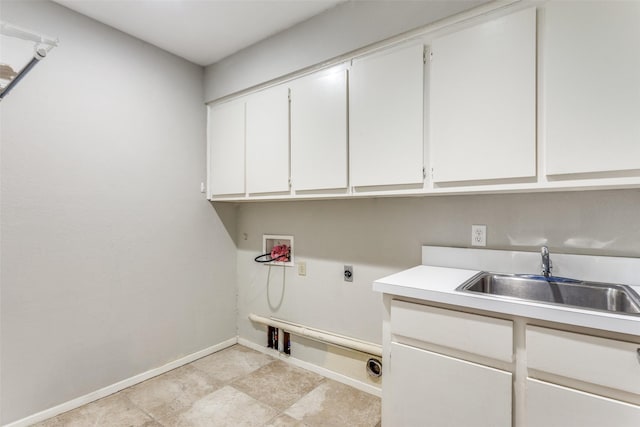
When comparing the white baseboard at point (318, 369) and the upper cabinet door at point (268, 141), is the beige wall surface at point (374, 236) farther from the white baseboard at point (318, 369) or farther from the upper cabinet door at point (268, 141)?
the upper cabinet door at point (268, 141)

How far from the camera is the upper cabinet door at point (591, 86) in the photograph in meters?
1.20

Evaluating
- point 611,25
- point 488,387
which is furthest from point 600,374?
point 611,25

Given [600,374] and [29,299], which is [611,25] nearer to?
[600,374]

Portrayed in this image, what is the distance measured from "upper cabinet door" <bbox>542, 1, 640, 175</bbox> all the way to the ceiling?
1233 millimetres

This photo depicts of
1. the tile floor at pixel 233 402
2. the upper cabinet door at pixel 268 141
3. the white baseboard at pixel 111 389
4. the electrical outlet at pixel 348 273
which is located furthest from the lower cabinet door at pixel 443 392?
the white baseboard at pixel 111 389

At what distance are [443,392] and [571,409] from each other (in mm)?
436

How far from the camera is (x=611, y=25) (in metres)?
1.22

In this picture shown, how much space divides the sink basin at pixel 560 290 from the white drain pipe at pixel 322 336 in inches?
33.3

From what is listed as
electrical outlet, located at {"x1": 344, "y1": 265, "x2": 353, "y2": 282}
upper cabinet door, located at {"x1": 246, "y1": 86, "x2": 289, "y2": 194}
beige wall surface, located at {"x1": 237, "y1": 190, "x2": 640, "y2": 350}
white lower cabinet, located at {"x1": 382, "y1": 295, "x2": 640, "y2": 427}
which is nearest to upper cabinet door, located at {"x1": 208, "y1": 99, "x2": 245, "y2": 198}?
upper cabinet door, located at {"x1": 246, "y1": 86, "x2": 289, "y2": 194}

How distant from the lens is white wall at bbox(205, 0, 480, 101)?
166 cm

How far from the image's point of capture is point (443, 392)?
136cm

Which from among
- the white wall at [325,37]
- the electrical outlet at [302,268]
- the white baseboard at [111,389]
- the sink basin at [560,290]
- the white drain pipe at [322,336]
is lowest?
the white baseboard at [111,389]

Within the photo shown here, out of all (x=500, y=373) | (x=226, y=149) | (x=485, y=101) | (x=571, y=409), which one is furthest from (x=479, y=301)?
(x=226, y=149)

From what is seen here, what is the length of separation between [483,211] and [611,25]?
0.93 meters
